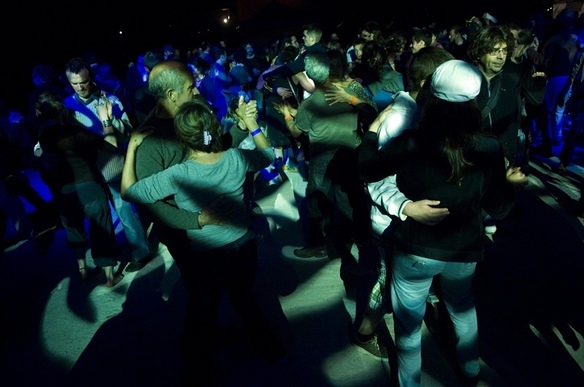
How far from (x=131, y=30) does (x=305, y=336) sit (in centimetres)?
1836

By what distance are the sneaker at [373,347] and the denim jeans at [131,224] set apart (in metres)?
2.50


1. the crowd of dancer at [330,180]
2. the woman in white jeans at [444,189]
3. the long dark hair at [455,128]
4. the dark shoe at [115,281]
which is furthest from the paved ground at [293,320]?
the long dark hair at [455,128]

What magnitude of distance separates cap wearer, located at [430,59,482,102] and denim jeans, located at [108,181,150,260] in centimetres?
332

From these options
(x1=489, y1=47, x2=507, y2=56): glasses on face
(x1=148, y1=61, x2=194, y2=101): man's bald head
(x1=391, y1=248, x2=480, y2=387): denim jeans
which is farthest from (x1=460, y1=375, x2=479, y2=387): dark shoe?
(x1=148, y1=61, x2=194, y2=101): man's bald head

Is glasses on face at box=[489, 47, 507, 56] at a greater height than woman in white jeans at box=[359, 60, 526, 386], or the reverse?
glasses on face at box=[489, 47, 507, 56]

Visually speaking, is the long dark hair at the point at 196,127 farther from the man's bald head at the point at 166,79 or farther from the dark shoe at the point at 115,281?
the dark shoe at the point at 115,281

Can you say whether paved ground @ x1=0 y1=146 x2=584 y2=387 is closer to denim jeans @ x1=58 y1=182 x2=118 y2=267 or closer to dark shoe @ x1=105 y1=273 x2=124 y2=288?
dark shoe @ x1=105 y1=273 x2=124 y2=288

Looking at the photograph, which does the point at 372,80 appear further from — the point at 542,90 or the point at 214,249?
the point at 214,249

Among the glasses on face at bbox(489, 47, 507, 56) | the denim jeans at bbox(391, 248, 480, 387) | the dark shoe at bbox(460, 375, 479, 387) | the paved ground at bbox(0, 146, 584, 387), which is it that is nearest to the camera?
the denim jeans at bbox(391, 248, 480, 387)

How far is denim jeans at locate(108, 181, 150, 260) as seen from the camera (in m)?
3.96

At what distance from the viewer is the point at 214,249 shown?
227 centimetres

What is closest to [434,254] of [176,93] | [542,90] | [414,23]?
[176,93]

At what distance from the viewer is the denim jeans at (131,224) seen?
3957mm

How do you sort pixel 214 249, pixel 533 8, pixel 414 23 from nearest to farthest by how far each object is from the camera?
pixel 214 249, pixel 533 8, pixel 414 23
